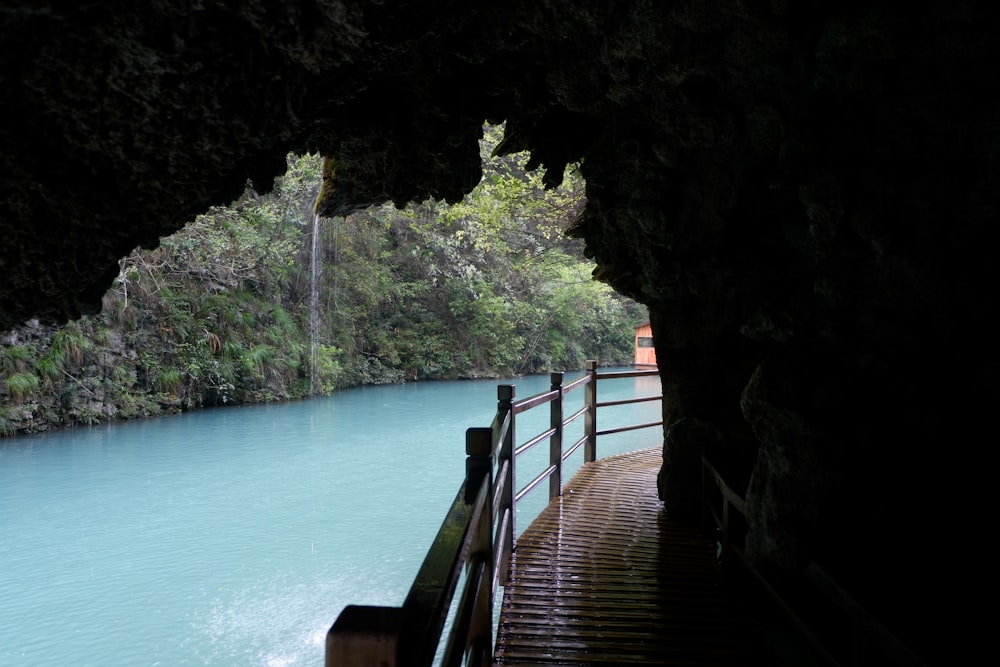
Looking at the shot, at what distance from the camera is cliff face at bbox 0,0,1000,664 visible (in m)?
1.99

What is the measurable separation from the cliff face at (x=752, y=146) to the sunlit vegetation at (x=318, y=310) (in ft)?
11.8

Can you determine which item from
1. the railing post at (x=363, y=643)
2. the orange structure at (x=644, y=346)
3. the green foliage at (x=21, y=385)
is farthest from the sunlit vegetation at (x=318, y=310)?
the railing post at (x=363, y=643)

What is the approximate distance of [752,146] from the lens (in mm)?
2797

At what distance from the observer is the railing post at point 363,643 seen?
26.5 inches

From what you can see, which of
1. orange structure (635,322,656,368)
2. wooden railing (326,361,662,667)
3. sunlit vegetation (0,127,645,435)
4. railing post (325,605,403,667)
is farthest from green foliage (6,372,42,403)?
orange structure (635,322,656,368)

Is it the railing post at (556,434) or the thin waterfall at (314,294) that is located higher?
the thin waterfall at (314,294)

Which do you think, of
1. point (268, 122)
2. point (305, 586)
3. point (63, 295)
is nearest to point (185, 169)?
point (268, 122)

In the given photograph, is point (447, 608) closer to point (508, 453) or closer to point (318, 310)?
point (508, 453)

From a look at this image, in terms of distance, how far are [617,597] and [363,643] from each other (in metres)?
2.58

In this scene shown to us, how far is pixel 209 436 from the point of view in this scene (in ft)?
33.5

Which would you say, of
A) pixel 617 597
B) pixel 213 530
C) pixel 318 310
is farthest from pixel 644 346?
pixel 617 597

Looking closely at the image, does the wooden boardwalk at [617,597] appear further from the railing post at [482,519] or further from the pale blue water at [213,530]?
the pale blue water at [213,530]

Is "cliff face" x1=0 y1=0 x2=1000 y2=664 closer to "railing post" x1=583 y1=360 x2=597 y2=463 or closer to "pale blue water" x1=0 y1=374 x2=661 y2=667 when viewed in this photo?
"railing post" x1=583 y1=360 x2=597 y2=463

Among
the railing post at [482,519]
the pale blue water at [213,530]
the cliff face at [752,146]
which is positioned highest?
the cliff face at [752,146]
